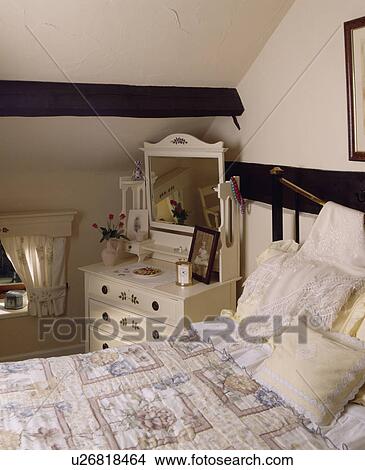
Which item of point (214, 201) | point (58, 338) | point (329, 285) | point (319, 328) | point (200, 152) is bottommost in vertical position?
point (58, 338)

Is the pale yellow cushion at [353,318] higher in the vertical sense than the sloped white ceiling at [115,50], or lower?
lower

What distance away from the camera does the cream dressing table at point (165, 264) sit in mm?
2924

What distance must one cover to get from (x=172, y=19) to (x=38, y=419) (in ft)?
5.23

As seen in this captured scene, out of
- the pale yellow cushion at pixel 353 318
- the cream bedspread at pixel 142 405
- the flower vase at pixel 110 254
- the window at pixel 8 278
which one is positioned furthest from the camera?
the window at pixel 8 278

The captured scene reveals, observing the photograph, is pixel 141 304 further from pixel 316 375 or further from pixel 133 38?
pixel 316 375

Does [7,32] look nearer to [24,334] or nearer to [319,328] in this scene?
[319,328]

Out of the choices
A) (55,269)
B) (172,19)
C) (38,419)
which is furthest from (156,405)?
(55,269)

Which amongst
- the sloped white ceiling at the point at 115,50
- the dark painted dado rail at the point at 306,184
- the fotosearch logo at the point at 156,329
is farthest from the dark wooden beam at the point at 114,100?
the fotosearch logo at the point at 156,329

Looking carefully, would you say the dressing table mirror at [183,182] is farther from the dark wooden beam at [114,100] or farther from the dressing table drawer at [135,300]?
the dressing table drawer at [135,300]

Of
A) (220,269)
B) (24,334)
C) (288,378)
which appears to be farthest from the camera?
(24,334)

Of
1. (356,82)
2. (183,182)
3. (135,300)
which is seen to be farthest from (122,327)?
(356,82)

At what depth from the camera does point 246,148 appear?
3090 millimetres

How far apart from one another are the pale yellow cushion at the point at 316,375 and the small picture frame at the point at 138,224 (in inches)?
64.0

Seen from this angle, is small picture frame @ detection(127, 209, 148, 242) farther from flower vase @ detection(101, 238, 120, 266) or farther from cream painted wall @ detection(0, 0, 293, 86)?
cream painted wall @ detection(0, 0, 293, 86)
